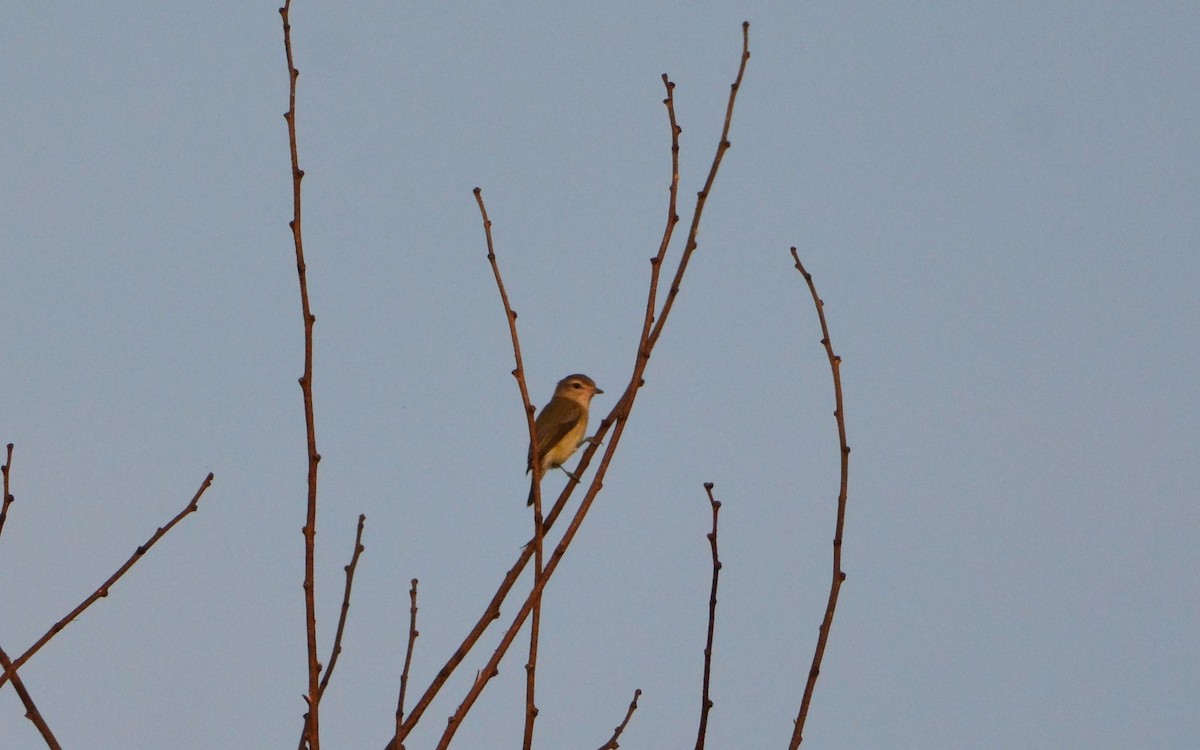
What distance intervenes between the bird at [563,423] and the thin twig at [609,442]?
5.42m

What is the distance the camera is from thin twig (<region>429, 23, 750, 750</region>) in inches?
125

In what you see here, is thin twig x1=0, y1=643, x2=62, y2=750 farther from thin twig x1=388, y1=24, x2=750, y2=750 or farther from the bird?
the bird

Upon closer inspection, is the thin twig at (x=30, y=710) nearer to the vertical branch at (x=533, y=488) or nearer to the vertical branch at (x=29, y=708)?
the vertical branch at (x=29, y=708)

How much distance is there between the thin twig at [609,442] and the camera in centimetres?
319

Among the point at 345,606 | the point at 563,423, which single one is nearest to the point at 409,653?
the point at 345,606

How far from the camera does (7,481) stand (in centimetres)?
370

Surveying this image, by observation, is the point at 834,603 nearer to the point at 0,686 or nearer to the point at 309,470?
the point at 309,470

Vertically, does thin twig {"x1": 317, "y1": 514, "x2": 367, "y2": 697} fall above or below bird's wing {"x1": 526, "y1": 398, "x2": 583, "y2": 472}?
below

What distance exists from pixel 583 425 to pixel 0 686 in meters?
7.05

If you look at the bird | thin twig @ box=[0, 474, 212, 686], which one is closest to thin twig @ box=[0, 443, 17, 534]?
thin twig @ box=[0, 474, 212, 686]

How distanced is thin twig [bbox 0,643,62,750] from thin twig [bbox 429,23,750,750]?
0.90 m

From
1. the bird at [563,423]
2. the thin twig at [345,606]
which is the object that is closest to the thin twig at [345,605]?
the thin twig at [345,606]

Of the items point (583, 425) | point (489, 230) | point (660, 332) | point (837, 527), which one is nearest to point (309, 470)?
point (489, 230)

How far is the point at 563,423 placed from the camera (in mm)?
9898
